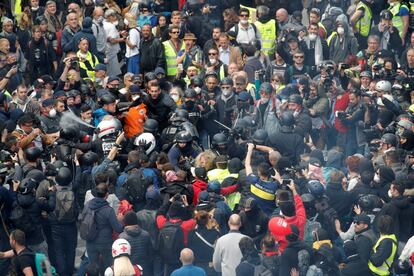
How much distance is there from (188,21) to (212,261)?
9.52m

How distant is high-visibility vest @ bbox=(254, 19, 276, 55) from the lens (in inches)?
1080

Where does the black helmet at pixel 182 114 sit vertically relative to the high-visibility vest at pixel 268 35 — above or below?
above

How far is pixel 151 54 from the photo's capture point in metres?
26.5

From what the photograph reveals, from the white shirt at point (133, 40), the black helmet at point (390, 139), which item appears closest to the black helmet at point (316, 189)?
the black helmet at point (390, 139)

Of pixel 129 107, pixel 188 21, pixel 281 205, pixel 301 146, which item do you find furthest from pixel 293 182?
pixel 188 21

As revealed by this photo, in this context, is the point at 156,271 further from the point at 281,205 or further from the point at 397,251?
the point at 397,251

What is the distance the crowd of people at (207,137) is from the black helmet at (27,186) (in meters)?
0.02

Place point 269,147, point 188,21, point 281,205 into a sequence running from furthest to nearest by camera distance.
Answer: point 188,21 < point 269,147 < point 281,205

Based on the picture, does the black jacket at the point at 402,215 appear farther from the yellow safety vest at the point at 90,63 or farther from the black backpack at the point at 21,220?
the yellow safety vest at the point at 90,63

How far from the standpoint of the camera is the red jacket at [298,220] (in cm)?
1888

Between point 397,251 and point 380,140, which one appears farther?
point 380,140

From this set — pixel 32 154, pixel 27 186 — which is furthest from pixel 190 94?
pixel 27 186

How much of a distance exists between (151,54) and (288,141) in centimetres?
493

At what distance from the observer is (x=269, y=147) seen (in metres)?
22.3
